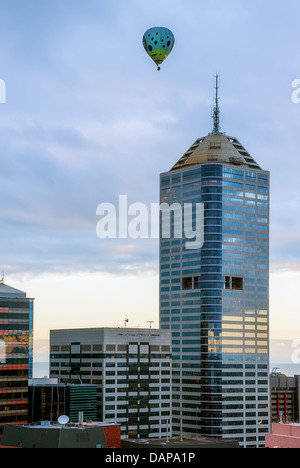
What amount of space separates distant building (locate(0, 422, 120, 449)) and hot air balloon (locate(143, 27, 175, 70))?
82.3 metres

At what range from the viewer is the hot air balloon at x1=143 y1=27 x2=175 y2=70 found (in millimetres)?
178250

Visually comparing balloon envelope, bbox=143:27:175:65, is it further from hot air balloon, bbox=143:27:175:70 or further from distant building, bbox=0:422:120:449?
distant building, bbox=0:422:120:449

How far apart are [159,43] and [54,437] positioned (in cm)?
8883

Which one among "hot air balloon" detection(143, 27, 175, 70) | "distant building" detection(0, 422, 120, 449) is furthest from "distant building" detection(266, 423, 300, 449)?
"hot air balloon" detection(143, 27, 175, 70)

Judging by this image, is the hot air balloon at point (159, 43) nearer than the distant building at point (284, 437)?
No

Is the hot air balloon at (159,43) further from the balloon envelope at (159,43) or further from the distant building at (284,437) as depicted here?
the distant building at (284,437)

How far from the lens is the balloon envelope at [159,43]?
178m

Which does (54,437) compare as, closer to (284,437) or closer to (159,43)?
(284,437)

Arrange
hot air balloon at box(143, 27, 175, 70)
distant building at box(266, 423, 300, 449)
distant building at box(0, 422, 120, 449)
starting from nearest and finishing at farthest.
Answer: distant building at box(0, 422, 120, 449) → distant building at box(266, 423, 300, 449) → hot air balloon at box(143, 27, 175, 70)

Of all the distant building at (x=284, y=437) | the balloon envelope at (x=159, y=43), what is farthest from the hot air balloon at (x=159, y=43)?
the distant building at (x=284, y=437)

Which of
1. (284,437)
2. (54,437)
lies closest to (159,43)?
(284,437)
